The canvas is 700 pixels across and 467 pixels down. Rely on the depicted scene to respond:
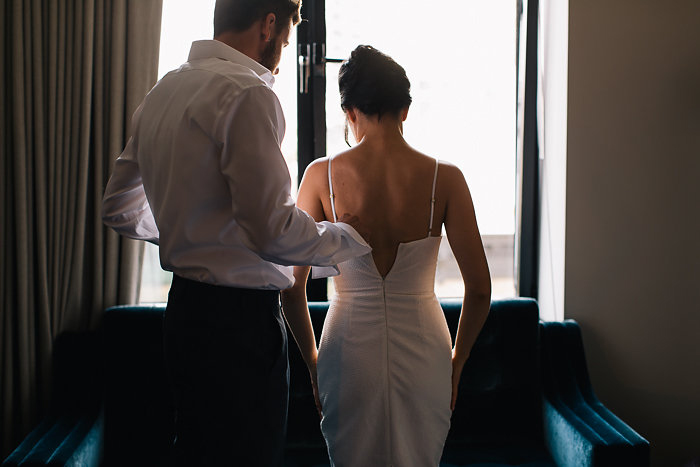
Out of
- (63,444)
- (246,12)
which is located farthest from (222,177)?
(63,444)

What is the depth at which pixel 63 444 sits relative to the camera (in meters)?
1.83

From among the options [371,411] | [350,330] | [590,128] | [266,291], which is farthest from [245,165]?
[590,128]

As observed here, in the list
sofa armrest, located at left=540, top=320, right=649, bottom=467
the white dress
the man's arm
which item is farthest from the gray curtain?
sofa armrest, located at left=540, top=320, right=649, bottom=467

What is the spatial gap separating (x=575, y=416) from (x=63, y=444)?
70.1 inches

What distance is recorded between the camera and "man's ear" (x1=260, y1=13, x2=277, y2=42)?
1246 millimetres

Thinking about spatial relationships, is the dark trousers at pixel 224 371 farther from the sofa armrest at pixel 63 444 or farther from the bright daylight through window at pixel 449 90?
the bright daylight through window at pixel 449 90

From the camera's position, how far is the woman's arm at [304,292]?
1555 millimetres

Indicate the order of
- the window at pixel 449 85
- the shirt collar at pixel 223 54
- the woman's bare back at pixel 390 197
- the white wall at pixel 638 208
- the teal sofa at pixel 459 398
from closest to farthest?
the shirt collar at pixel 223 54, the woman's bare back at pixel 390 197, the teal sofa at pixel 459 398, the white wall at pixel 638 208, the window at pixel 449 85

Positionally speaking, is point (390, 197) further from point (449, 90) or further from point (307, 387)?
point (449, 90)

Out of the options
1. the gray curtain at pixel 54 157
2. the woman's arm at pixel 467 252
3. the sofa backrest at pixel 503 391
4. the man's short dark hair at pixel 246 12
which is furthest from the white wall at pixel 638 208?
the gray curtain at pixel 54 157

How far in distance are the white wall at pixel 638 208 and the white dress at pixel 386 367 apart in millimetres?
1218

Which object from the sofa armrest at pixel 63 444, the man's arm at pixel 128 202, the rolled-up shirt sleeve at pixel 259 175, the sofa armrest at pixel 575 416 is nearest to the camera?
the rolled-up shirt sleeve at pixel 259 175

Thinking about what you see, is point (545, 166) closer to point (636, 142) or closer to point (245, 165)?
point (636, 142)

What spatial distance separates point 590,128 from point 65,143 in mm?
2159
